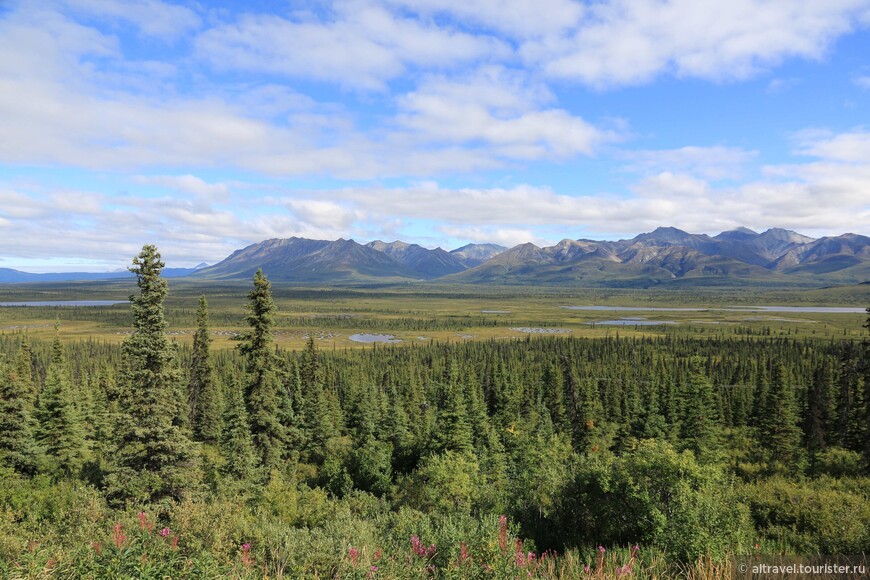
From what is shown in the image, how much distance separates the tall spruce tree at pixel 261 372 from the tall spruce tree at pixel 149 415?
6.56 metres

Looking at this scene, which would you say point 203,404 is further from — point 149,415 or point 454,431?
point 149,415

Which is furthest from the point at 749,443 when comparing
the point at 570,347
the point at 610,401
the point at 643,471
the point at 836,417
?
the point at 570,347

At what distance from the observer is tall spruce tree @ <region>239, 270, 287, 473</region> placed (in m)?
32.7

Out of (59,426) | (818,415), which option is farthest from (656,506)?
(818,415)

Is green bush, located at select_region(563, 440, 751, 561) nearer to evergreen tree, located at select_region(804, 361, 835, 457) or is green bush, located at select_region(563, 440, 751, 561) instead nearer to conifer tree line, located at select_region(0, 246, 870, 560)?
conifer tree line, located at select_region(0, 246, 870, 560)

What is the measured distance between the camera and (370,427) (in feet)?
188

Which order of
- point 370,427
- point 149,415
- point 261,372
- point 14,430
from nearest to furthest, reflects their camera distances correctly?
point 149,415
point 261,372
point 14,430
point 370,427

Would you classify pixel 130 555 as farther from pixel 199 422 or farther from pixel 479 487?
pixel 199 422

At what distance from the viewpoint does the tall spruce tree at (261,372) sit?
32.7 meters

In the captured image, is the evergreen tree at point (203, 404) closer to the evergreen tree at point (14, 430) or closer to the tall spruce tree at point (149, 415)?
the evergreen tree at point (14, 430)

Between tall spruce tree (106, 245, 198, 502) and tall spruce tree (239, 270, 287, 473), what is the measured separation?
656 centimetres

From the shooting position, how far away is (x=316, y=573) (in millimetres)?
8859

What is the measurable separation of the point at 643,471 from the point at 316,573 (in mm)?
17673

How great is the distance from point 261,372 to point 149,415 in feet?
26.5
